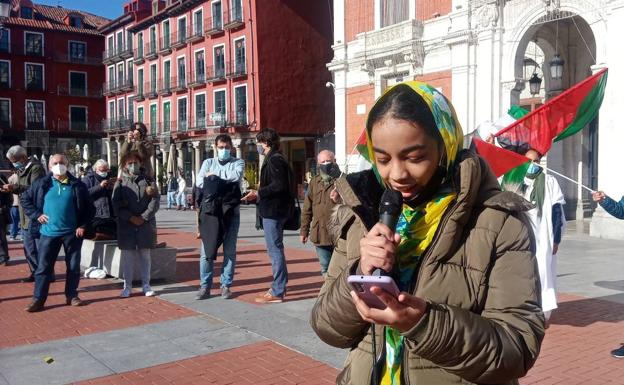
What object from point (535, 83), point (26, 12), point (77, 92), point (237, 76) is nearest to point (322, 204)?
point (535, 83)

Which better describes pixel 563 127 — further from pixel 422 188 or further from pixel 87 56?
pixel 87 56

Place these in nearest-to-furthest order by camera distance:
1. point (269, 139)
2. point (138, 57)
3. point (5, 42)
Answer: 1. point (269, 139)
2. point (138, 57)
3. point (5, 42)

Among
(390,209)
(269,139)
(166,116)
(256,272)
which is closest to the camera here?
(390,209)

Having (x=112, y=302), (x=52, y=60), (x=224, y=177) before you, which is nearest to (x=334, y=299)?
(x=224, y=177)

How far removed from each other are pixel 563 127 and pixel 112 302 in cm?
545

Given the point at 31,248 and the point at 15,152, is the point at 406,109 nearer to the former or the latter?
the point at 31,248

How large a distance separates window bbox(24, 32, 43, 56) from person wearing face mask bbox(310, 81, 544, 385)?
182 feet

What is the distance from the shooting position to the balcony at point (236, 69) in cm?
3369

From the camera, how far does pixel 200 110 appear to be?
38.2 meters

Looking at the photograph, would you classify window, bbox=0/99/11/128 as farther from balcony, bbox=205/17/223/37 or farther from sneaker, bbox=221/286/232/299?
sneaker, bbox=221/286/232/299

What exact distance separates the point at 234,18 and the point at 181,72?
7680 millimetres

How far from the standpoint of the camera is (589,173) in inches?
690

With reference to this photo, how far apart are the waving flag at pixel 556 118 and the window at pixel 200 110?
33412 mm

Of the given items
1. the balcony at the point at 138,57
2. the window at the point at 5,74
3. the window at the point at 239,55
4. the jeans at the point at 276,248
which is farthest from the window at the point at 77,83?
the jeans at the point at 276,248
